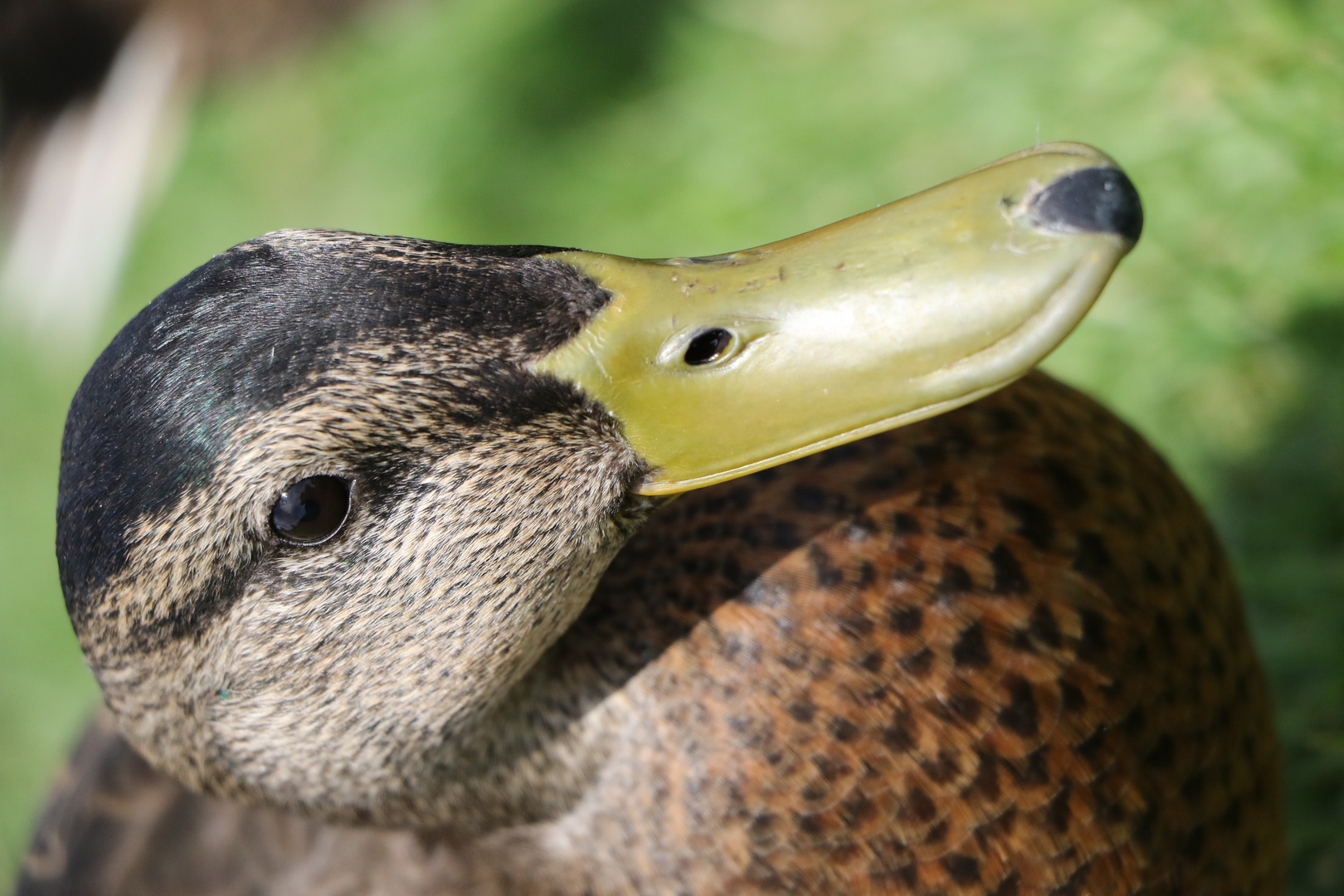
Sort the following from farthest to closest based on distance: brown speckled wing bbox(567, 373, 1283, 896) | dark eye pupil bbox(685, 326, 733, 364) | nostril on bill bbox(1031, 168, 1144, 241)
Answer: brown speckled wing bbox(567, 373, 1283, 896)
dark eye pupil bbox(685, 326, 733, 364)
nostril on bill bbox(1031, 168, 1144, 241)

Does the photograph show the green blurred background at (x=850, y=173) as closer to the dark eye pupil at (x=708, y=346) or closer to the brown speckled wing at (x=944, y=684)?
the brown speckled wing at (x=944, y=684)

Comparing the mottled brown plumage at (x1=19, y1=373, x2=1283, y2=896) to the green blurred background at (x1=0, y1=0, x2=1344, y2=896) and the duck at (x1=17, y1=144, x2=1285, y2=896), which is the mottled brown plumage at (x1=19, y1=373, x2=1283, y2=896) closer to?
the duck at (x1=17, y1=144, x2=1285, y2=896)

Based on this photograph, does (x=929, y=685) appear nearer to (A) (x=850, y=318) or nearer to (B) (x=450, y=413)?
(A) (x=850, y=318)

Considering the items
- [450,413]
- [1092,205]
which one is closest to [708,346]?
[450,413]

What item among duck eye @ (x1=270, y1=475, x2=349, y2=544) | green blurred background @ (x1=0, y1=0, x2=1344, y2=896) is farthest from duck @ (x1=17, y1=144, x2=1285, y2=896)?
green blurred background @ (x1=0, y1=0, x2=1344, y2=896)

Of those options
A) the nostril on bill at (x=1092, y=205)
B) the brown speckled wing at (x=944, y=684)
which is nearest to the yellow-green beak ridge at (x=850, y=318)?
the nostril on bill at (x=1092, y=205)

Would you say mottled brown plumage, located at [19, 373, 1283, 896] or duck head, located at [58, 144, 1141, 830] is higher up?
duck head, located at [58, 144, 1141, 830]
